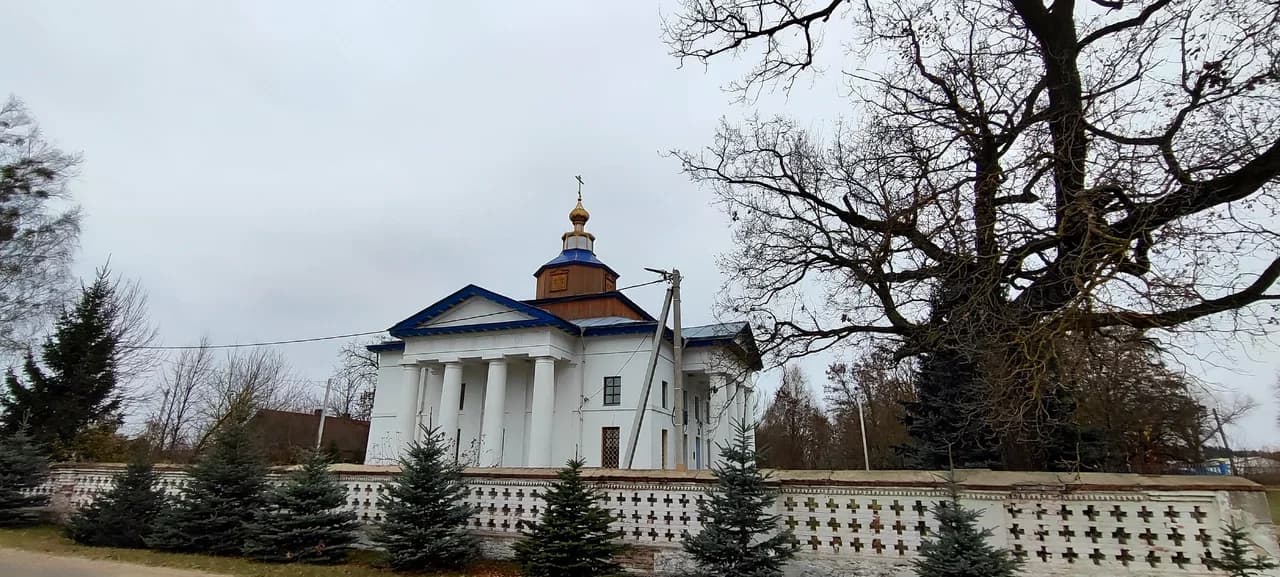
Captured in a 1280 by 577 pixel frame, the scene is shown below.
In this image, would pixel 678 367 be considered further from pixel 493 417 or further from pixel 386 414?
pixel 386 414

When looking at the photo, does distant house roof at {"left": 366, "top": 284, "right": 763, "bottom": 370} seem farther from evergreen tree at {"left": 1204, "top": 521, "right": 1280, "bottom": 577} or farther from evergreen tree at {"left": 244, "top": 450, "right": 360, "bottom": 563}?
evergreen tree at {"left": 1204, "top": 521, "right": 1280, "bottom": 577}

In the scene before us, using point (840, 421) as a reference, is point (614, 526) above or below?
below

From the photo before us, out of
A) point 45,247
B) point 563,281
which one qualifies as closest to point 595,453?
point 563,281

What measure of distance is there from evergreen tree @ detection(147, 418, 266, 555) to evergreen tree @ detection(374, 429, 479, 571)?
2851 mm

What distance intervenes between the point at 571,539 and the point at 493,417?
1834 centimetres

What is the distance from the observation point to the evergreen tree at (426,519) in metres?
8.29

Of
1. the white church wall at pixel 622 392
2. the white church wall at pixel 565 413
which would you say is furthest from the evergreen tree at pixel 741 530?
the white church wall at pixel 565 413

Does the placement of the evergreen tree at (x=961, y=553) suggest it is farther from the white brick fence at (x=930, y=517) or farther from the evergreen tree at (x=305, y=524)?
the evergreen tree at (x=305, y=524)

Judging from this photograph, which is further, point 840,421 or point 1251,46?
point 840,421

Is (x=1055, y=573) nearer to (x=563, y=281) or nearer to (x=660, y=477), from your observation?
(x=660, y=477)

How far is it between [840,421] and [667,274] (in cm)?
2822

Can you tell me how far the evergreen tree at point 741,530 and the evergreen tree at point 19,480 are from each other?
1472cm

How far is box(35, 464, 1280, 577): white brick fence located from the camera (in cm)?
587

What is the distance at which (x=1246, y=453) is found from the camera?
4575 centimetres
